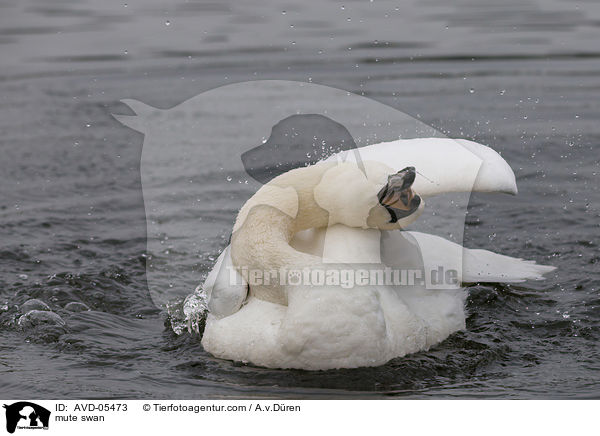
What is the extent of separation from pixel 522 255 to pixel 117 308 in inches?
115

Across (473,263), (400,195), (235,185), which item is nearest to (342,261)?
(400,195)

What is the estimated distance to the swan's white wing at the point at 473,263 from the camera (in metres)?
6.69

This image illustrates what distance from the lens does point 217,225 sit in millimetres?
8703

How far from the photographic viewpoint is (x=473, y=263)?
23.1ft

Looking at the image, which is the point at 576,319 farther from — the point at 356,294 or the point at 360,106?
the point at 360,106

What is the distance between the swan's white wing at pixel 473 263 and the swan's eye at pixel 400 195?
0.52 meters

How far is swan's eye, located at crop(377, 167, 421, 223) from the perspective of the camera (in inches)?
225
